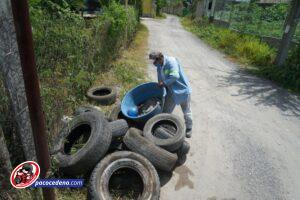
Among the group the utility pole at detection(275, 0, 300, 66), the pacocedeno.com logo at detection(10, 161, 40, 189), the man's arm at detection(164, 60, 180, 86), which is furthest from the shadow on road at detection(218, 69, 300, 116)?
the pacocedeno.com logo at detection(10, 161, 40, 189)

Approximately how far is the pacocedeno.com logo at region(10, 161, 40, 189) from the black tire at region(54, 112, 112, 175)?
181cm

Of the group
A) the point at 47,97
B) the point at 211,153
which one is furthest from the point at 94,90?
the point at 211,153

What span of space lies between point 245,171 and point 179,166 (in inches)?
47.6

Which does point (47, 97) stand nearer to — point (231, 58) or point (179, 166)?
point (179, 166)

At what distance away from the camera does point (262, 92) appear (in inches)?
364

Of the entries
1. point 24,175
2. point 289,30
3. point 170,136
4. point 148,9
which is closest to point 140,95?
point 170,136

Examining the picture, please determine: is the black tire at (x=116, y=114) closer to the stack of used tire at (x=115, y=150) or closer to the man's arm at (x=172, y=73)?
the stack of used tire at (x=115, y=150)

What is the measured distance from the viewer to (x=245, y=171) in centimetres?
507

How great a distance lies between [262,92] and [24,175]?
8.48m

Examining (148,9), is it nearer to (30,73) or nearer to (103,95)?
(103,95)

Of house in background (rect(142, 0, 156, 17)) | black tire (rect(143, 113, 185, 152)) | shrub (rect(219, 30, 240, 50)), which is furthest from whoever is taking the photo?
house in background (rect(142, 0, 156, 17))

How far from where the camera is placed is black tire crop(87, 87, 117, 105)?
689 cm

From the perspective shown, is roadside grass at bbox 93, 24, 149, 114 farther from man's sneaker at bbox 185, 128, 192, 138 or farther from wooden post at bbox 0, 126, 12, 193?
wooden post at bbox 0, 126, 12, 193

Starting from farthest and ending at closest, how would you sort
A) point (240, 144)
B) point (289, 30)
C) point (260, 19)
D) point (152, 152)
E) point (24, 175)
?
1. point (260, 19)
2. point (289, 30)
3. point (240, 144)
4. point (152, 152)
5. point (24, 175)
